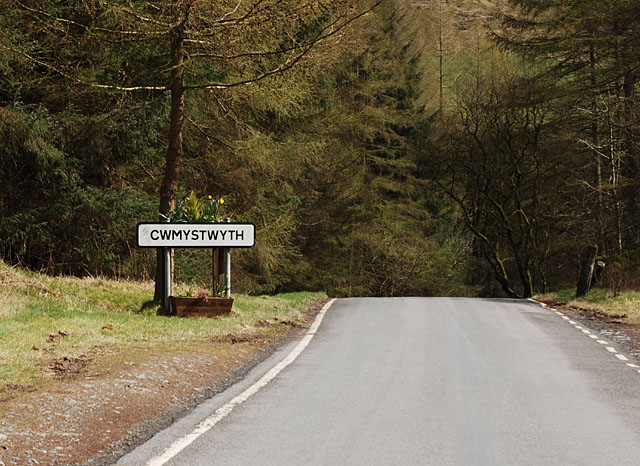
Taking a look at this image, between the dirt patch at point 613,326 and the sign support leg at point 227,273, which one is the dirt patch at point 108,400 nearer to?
the sign support leg at point 227,273

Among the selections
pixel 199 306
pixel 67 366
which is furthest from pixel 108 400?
pixel 199 306

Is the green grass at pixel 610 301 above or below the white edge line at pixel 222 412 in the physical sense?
above

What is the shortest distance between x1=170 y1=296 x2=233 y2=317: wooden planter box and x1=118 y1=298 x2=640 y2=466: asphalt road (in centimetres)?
245

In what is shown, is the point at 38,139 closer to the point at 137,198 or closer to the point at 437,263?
the point at 137,198

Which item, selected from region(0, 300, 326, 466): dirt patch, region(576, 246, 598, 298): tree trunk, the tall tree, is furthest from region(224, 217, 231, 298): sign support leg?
region(576, 246, 598, 298): tree trunk

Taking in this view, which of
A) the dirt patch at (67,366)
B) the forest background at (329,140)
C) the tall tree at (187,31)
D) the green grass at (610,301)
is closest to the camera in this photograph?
the dirt patch at (67,366)

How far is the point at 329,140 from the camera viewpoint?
40906mm

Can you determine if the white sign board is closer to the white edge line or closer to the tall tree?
the tall tree

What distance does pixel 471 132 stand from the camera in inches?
1549

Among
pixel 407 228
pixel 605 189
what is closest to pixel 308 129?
pixel 407 228

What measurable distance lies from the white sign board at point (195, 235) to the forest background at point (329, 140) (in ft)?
10.6

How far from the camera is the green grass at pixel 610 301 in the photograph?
18.2 m

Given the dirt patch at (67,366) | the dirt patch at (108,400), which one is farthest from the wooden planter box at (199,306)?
the dirt patch at (67,366)

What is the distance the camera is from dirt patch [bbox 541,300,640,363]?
43.1 feet
